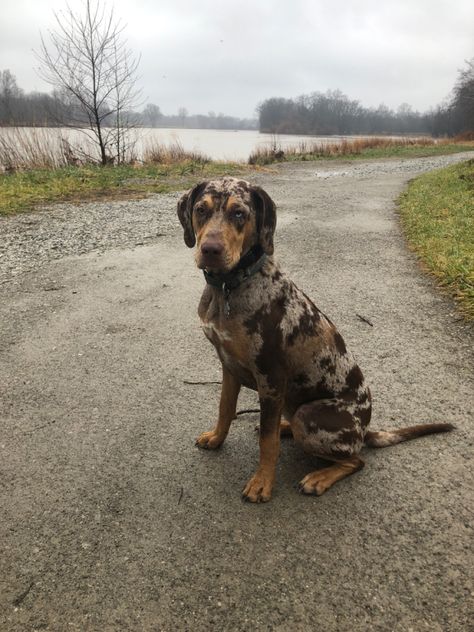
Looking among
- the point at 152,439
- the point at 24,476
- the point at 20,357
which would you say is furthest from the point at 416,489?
the point at 20,357

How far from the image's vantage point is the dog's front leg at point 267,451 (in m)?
2.65

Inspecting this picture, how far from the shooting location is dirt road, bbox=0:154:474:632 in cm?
208

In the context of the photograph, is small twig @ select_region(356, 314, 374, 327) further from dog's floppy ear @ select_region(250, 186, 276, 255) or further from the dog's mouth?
the dog's mouth

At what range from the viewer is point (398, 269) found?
6.64 meters

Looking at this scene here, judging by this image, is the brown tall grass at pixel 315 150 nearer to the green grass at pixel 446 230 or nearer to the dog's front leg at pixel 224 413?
the green grass at pixel 446 230

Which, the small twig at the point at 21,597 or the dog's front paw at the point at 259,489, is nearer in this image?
the small twig at the point at 21,597

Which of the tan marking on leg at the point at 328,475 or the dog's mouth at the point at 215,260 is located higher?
the dog's mouth at the point at 215,260

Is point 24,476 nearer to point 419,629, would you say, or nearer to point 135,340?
point 135,340

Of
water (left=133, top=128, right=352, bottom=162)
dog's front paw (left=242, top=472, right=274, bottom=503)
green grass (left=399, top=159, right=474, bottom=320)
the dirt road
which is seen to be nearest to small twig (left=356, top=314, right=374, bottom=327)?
the dirt road

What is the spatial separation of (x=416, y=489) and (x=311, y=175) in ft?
55.2

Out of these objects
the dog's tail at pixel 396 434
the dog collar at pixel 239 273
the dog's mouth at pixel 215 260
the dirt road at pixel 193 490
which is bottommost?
the dirt road at pixel 193 490

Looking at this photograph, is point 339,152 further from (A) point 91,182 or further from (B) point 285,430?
(B) point 285,430

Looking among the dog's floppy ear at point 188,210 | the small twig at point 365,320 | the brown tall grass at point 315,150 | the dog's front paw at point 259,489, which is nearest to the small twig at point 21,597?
the dog's front paw at point 259,489

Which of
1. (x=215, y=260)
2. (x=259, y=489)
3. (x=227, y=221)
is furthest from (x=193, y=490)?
(x=227, y=221)
